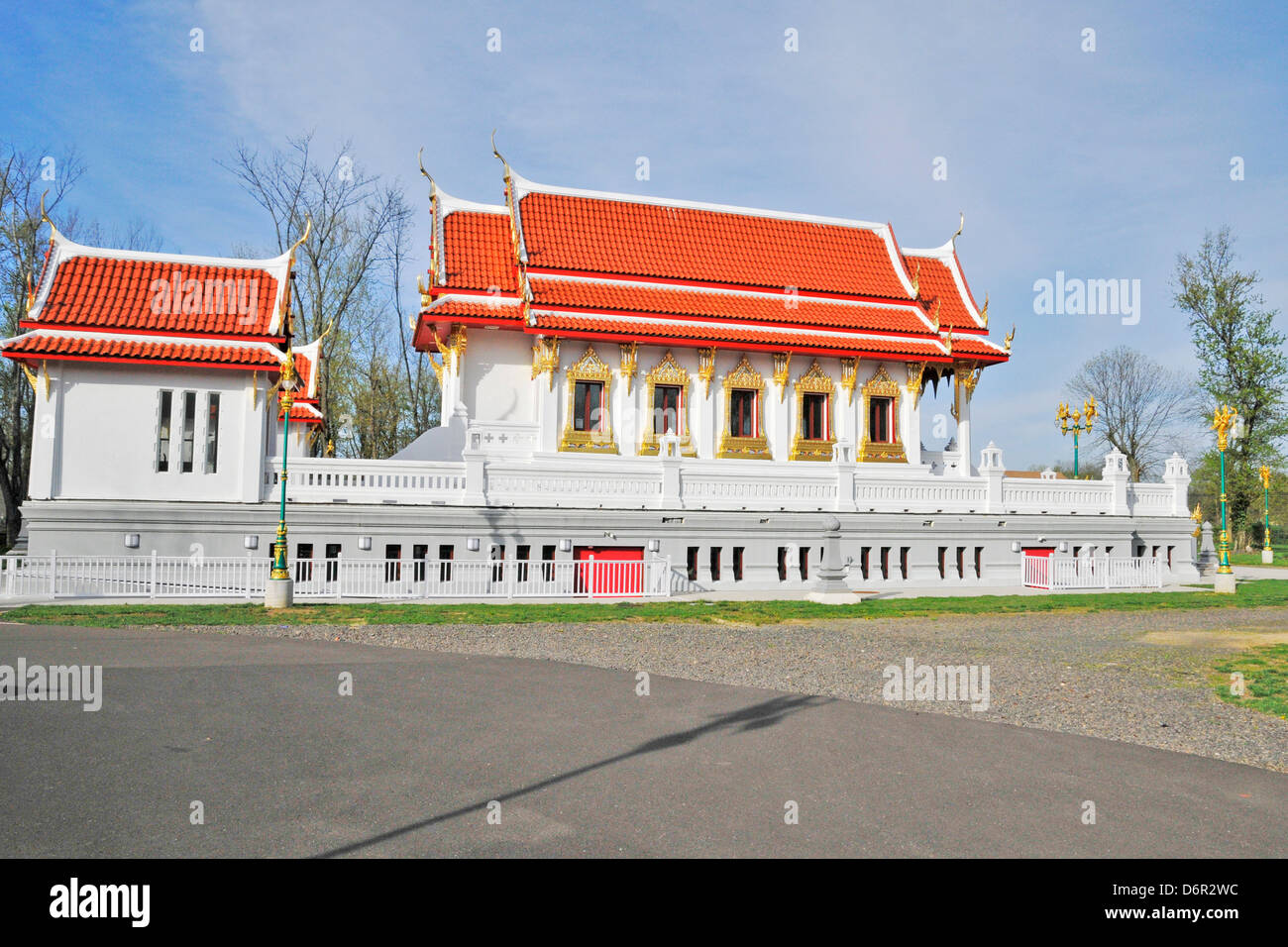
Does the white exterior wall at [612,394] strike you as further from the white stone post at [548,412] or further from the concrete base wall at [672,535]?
the concrete base wall at [672,535]

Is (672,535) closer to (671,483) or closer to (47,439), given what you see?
(671,483)

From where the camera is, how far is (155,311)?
21.6 m

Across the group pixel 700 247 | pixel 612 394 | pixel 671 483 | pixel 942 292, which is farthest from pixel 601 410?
pixel 942 292

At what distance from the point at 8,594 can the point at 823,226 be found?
28.1 metres

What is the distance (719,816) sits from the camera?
612cm

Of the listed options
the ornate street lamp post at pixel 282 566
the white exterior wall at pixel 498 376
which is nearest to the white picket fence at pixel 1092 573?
the white exterior wall at pixel 498 376

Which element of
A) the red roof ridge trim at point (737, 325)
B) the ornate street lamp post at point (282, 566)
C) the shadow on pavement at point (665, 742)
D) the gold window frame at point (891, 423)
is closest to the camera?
the shadow on pavement at point (665, 742)

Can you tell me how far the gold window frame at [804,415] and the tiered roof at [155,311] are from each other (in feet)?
52.6

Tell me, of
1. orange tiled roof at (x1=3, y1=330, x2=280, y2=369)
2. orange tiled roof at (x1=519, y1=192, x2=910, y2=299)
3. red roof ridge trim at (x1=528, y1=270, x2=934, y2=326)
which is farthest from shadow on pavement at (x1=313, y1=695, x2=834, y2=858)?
orange tiled roof at (x1=519, y1=192, x2=910, y2=299)

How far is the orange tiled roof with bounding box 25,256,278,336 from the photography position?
21.1m

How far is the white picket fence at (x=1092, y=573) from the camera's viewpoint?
25297mm

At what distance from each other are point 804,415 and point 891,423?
128 inches
